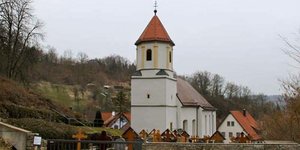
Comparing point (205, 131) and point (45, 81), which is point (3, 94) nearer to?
point (205, 131)

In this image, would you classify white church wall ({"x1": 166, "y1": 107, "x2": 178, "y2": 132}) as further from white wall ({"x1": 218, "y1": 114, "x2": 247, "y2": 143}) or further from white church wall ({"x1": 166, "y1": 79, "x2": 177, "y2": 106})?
white wall ({"x1": 218, "y1": 114, "x2": 247, "y2": 143})

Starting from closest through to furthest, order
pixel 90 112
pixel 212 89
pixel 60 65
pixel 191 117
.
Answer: pixel 191 117 → pixel 90 112 → pixel 212 89 → pixel 60 65

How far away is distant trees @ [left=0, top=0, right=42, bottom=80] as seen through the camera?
34062 mm

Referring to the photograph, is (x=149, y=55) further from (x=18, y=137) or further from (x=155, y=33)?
(x=18, y=137)

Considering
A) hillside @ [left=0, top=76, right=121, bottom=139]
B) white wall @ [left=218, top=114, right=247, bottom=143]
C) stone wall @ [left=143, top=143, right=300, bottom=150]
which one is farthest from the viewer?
white wall @ [left=218, top=114, right=247, bottom=143]

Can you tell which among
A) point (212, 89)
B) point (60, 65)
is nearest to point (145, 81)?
point (212, 89)

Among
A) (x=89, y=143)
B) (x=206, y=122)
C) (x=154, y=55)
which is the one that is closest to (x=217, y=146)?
(x=89, y=143)

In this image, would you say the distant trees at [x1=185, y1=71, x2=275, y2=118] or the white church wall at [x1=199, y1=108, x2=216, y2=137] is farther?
the distant trees at [x1=185, y1=71, x2=275, y2=118]

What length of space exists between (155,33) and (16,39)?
1207 centimetres

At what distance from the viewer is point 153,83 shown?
3634cm

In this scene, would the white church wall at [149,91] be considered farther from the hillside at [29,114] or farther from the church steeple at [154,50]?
the hillside at [29,114]

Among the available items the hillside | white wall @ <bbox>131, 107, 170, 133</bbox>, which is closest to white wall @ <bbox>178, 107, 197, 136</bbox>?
white wall @ <bbox>131, 107, 170, 133</bbox>

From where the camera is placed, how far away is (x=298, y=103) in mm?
14383

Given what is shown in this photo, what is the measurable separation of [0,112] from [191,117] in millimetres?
23464
